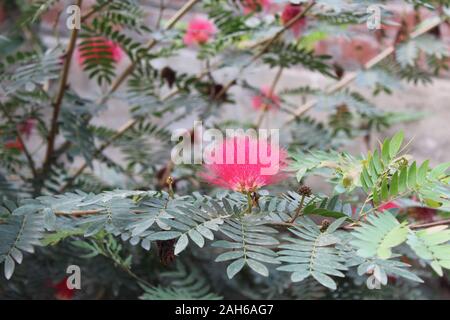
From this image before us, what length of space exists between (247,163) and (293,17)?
0.56 metres

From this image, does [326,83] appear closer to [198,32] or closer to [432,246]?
[198,32]

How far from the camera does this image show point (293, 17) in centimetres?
109

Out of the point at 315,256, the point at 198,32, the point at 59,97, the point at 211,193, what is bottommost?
the point at 315,256

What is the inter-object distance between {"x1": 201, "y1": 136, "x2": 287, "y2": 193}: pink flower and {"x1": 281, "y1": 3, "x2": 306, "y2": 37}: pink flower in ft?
1.66

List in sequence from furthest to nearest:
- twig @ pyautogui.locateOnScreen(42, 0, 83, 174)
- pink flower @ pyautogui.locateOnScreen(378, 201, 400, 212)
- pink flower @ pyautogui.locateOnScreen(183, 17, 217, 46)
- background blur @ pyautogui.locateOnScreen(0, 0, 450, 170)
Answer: background blur @ pyautogui.locateOnScreen(0, 0, 450, 170)
pink flower @ pyautogui.locateOnScreen(183, 17, 217, 46)
twig @ pyautogui.locateOnScreen(42, 0, 83, 174)
pink flower @ pyautogui.locateOnScreen(378, 201, 400, 212)

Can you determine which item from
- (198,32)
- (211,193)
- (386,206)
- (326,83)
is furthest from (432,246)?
(326,83)

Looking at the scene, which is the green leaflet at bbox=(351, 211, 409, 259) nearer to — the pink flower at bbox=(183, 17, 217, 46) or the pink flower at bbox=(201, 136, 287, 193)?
the pink flower at bbox=(201, 136, 287, 193)

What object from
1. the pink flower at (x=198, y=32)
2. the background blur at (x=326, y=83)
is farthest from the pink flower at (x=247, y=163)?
the background blur at (x=326, y=83)

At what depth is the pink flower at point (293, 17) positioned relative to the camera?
3.53ft

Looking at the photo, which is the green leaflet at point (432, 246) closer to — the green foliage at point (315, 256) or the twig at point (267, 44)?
the green foliage at point (315, 256)

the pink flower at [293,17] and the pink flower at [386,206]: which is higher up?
the pink flower at [293,17]

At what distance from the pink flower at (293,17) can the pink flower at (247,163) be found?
20.0 inches

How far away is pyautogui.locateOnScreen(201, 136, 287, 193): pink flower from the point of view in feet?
1.96

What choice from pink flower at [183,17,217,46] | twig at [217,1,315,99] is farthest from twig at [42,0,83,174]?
pink flower at [183,17,217,46]
